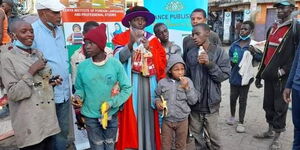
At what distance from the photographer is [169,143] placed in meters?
3.26

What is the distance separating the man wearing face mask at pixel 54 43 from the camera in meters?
2.80

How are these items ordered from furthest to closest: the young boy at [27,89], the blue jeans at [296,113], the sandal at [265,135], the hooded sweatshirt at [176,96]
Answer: the sandal at [265,135] < the hooded sweatshirt at [176,96] < the blue jeans at [296,113] < the young boy at [27,89]

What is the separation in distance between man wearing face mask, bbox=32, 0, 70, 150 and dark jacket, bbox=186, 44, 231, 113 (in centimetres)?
150

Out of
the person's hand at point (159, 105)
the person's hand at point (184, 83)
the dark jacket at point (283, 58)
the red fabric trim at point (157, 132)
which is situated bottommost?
the red fabric trim at point (157, 132)

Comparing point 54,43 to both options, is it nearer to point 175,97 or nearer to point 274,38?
point 175,97

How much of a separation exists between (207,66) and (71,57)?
5.93 feet

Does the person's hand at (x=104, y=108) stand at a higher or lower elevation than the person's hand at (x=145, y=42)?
lower

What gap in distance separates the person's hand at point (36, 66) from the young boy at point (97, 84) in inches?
18.4

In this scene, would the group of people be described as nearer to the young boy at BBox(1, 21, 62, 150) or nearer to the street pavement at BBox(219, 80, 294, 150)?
the young boy at BBox(1, 21, 62, 150)

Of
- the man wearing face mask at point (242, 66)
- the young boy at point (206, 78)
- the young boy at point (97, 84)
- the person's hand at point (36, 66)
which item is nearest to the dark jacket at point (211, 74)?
the young boy at point (206, 78)

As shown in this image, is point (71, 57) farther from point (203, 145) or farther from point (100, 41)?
point (203, 145)

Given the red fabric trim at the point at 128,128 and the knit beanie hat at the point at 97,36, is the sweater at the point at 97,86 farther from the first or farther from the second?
the red fabric trim at the point at 128,128

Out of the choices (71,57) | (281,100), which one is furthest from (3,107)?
(281,100)

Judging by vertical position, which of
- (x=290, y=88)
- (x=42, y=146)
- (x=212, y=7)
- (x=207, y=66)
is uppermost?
(x=212, y=7)
